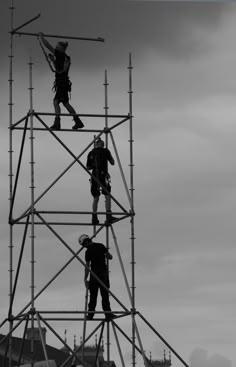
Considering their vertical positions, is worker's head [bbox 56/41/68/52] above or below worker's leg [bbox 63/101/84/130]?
above

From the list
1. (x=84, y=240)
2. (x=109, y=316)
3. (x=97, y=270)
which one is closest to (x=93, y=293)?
(x=97, y=270)

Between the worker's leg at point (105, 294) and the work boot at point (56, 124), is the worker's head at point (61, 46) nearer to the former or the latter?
the work boot at point (56, 124)

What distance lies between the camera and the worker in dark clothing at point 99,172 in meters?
36.8

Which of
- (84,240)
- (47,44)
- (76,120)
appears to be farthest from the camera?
(47,44)

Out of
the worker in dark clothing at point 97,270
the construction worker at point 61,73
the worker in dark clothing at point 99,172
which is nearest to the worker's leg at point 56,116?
the construction worker at point 61,73

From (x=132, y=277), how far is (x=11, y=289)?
303 cm

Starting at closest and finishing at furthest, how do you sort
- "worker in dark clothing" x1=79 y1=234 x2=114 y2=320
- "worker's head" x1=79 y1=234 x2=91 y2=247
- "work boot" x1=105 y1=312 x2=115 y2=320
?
"worker's head" x1=79 y1=234 x2=91 y2=247, "worker in dark clothing" x1=79 y1=234 x2=114 y2=320, "work boot" x1=105 y1=312 x2=115 y2=320

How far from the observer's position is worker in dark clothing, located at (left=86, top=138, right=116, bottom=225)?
36844 mm

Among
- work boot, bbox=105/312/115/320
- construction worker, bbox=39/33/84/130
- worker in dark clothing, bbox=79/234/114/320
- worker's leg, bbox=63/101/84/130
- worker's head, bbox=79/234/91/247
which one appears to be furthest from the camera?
work boot, bbox=105/312/115/320

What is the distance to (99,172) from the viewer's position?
37031 millimetres

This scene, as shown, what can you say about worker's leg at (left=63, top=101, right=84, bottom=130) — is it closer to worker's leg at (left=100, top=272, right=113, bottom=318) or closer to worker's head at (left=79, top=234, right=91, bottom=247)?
worker's head at (left=79, top=234, right=91, bottom=247)

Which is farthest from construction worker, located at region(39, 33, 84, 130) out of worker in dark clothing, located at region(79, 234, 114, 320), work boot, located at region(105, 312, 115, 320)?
work boot, located at region(105, 312, 115, 320)

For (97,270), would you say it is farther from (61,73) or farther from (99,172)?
(61,73)

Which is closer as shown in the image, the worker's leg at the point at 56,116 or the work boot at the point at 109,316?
the worker's leg at the point at 56,116
